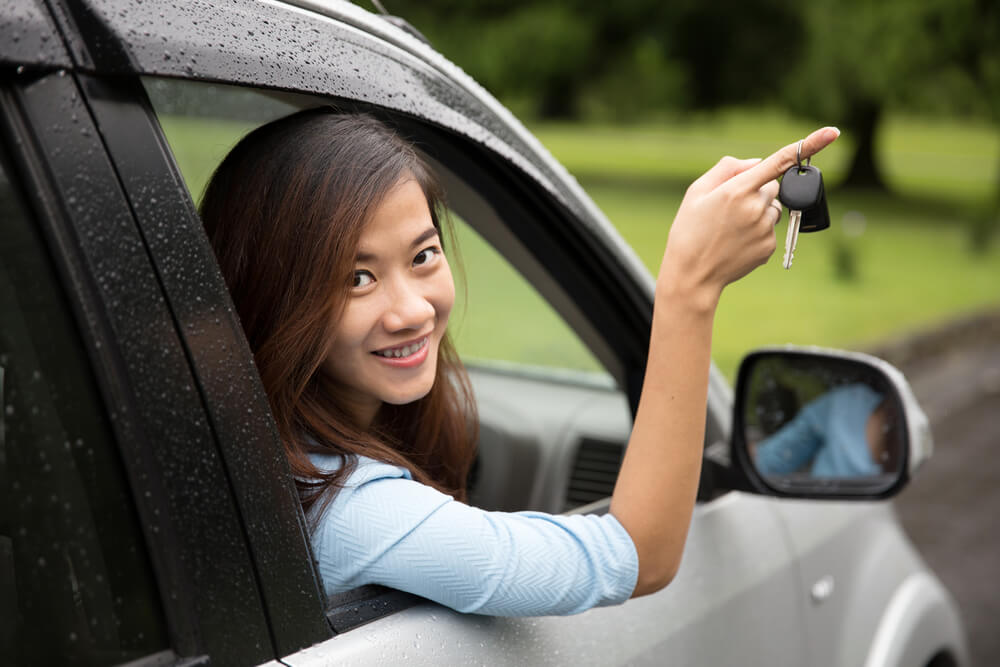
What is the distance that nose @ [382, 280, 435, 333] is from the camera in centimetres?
138

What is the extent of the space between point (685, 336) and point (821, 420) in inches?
29.4

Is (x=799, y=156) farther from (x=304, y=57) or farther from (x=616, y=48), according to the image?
(x=616, y=48)

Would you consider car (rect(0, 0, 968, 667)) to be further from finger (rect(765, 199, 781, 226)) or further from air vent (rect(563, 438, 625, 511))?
air vent (rect(563, 438, 625, 511))

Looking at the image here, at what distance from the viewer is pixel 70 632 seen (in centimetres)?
106

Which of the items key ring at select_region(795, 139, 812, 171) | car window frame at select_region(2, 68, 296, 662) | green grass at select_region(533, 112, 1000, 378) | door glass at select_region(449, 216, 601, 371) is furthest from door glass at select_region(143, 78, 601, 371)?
green grass at select_region(533, 112, 1000, 378)

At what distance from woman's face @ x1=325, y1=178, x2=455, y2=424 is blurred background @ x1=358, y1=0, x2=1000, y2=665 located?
11.1ft

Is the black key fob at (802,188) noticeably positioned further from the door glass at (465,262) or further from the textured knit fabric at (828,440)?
the textured knit fabric at (828,440)

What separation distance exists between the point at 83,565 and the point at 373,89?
0.66m

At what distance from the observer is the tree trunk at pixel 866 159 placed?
24.1 metres

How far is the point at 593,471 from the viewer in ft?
8.00

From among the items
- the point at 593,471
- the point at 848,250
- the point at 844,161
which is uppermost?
the point at 844,161

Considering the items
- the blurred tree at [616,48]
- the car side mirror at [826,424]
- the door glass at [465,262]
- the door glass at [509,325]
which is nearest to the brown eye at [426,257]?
the door glass at [465,262]

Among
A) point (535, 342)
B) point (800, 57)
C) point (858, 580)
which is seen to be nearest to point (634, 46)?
point (800, 57)

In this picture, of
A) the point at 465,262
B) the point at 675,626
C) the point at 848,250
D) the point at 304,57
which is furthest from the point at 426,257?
the point at 848,250
